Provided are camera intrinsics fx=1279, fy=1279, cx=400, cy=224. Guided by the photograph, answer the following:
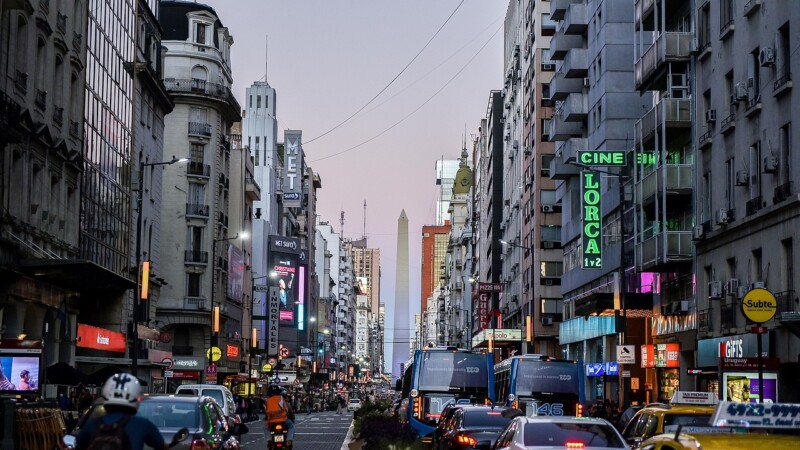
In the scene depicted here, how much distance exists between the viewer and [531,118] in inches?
3578

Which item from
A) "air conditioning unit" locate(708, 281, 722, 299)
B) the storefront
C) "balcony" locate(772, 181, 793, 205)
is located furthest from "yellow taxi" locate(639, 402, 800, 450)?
the storefront

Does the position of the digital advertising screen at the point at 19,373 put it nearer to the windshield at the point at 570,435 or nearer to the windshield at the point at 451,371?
the windshield at the point at 451,371

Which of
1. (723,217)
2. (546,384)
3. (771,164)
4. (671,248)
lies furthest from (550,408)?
A: (771,164)

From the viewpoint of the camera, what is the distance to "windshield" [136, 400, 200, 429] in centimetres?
1762

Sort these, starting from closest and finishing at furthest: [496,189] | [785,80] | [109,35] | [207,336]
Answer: [785,80], [109,35], [207,336], [496,189]

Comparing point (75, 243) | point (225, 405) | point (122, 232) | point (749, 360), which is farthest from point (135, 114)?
point (749, 360)

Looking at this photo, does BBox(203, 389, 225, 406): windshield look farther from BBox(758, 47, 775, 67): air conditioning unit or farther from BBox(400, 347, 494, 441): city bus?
BBox(758, 47, 775, 67): air conditioning unit

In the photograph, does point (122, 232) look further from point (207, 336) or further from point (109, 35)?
point (207, 336)

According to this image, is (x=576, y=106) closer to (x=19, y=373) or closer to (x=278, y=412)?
(x=278, y=412)

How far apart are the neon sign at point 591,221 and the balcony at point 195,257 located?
124ft

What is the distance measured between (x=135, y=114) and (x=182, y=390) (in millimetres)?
34429

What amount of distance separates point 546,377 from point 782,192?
1000 cm

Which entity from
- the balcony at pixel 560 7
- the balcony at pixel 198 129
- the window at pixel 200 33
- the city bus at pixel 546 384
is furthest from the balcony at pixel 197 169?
the city bus at pixel 546 384

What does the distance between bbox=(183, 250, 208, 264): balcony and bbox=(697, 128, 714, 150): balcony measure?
51.6 meters
